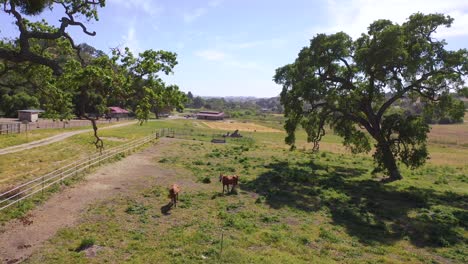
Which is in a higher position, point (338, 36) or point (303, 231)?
point (338, 36)

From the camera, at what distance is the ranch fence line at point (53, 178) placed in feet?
61.9

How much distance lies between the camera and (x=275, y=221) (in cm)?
1869

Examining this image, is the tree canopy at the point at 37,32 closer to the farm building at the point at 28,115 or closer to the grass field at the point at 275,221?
the grass field at the point at 275,221

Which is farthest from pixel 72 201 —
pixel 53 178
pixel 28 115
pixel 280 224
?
pixel 28 115

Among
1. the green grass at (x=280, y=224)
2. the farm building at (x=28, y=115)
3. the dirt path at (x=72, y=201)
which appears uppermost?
the farm building at (x=28, y=115)

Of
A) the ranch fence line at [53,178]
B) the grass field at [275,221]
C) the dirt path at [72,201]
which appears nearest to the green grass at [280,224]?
the grass field at [275,221]

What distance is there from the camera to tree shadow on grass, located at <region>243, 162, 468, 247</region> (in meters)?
18.0

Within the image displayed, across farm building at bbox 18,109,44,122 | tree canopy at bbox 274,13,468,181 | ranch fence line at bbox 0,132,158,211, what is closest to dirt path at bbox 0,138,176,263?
ranch fence line at bbox 0,132,158,211

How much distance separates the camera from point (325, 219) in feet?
64.9

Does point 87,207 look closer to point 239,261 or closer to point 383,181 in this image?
point 239,261

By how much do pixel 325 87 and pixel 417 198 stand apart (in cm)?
1203

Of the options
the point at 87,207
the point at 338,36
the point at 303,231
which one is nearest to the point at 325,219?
the point at 303,231

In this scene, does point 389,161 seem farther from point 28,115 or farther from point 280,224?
point 28,115

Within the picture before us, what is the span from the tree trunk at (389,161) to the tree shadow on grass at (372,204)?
5.85 ft
